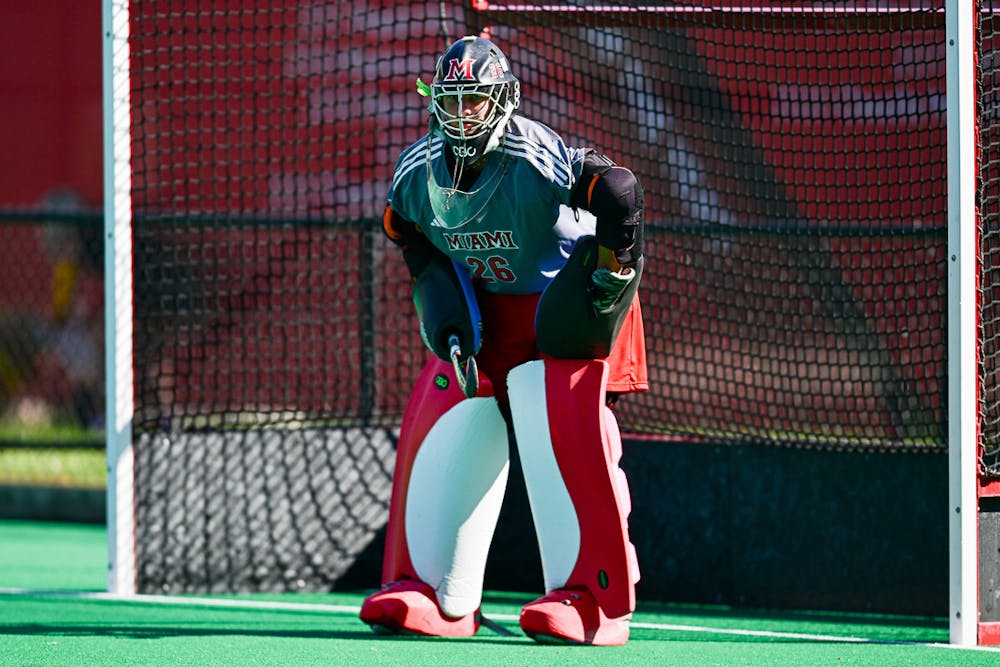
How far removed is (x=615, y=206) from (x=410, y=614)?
1421 millimetres

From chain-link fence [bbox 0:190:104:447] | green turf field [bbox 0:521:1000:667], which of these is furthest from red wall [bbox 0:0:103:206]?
green turf field [bbox 0:521:1000:667]

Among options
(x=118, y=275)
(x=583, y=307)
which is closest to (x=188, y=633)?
(x=118, y=275)

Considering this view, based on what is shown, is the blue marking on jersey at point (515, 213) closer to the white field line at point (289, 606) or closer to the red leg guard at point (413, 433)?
the red leg guard at point (413, 433)

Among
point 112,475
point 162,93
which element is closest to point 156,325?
point 112,475

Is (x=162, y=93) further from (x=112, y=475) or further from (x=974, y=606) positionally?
(x=974, y=606)

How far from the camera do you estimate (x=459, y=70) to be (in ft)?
14.8

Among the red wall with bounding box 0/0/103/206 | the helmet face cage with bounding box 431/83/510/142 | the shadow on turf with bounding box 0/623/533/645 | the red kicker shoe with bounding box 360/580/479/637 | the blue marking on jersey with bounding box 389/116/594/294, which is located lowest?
the shadow on turf with bounding box 0/623/533/645

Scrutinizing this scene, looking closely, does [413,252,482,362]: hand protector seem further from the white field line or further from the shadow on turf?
the white field line

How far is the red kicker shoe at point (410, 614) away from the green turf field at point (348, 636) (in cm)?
4

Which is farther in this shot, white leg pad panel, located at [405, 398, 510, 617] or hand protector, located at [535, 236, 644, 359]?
white leg pad panel, located at [405, 398, 510, 617]

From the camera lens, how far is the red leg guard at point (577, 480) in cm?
461

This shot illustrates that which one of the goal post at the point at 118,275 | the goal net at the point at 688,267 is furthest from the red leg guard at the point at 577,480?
the goal post at the point at 118,275

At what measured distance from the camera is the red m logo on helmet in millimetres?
4484

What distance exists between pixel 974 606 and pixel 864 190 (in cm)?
200
